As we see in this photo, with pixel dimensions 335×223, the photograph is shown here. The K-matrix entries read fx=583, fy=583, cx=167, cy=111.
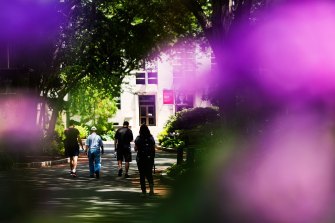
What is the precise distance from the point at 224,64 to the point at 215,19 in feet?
4.82

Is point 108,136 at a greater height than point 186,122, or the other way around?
Answer: point 186,122

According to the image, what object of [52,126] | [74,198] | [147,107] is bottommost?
[74,198]

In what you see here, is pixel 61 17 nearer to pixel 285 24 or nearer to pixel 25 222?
pixel 285 24

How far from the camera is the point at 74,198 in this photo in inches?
504

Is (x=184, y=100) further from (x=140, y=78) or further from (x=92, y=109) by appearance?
(x=92, y=109)

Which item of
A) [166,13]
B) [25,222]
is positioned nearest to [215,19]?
[166,13]

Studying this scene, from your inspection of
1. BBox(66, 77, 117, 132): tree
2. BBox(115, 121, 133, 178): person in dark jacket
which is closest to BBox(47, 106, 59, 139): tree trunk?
BBox(115, 121, 133, 178): person in dark jacket

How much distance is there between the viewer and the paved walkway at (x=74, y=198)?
9.95 metres

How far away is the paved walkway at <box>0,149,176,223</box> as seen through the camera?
Result: 32.7 feet

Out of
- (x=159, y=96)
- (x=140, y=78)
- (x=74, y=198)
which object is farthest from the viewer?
(x=140, y=78)

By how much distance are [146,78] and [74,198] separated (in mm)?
53550

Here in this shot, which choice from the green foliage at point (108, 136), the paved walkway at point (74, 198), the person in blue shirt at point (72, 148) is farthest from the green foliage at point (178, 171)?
the green foliage at point (108, 136)

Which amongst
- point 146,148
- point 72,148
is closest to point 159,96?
point 72,148

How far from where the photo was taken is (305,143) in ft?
41.7
